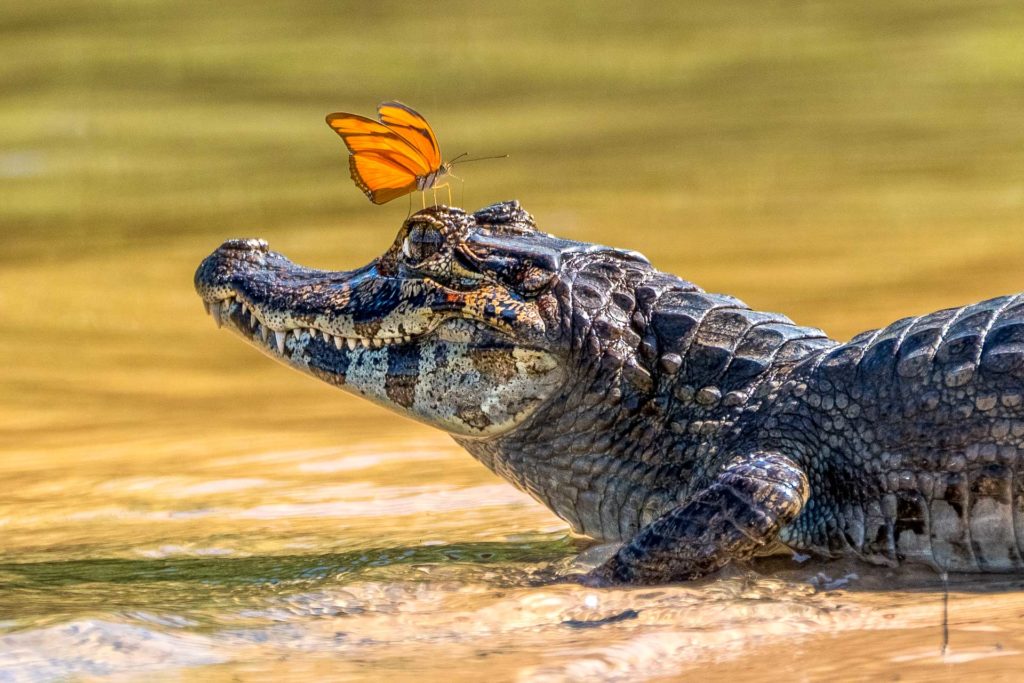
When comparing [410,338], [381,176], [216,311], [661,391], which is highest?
[381,176]

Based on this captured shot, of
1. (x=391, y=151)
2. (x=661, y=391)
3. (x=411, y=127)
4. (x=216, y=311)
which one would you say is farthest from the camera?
(x=216, y=311)

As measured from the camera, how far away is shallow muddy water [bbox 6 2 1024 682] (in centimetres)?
350

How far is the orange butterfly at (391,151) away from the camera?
4.66 metres

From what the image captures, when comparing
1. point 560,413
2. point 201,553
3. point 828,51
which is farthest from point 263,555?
point 828,51

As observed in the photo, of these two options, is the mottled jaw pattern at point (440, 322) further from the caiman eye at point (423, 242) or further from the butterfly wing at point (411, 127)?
the butterfly wing at point (411, 127)

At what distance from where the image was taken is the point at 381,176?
4891 millimetres

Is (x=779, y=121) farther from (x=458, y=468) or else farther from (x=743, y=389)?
(x=743, y=389)

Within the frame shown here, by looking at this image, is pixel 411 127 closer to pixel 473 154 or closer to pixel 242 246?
pixel 242 246

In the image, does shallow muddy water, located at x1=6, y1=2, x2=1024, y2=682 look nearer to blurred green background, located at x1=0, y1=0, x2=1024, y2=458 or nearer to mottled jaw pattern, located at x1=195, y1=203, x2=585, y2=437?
blurred green background, located at x1=0, y1=0, x2=1024, y2=458

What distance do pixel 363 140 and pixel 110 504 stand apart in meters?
1.79

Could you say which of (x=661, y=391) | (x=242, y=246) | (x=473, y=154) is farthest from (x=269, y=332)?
(x=473, y=154)

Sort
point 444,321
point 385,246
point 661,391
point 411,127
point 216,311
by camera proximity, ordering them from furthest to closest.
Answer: point 385,246 < point 216,311 < point 411,127 < point 444,321 < point 661,391

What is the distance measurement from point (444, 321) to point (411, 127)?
2.13ft

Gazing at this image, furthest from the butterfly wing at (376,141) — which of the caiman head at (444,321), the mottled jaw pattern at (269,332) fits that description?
the mottled jaw pattern at (269,332)
